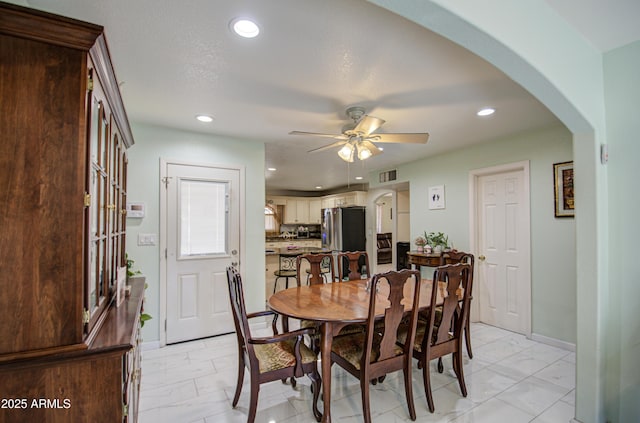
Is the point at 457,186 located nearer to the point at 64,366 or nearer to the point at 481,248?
the point at 481,248

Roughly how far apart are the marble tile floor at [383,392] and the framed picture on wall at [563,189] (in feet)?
4.81

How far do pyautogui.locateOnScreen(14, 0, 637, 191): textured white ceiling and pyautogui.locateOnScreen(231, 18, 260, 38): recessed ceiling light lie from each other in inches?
1.7

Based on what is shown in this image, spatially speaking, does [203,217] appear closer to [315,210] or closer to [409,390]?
[409,390]

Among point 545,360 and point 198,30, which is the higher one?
point 198,30

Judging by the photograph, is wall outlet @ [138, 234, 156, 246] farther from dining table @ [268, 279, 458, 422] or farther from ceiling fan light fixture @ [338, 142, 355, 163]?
ceiling fan light fixture @ [338, 142, 355, 163]

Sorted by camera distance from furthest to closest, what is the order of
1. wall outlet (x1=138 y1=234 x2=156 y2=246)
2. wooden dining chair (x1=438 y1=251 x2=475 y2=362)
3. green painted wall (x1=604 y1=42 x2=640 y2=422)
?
wall outlet (x1=138 y1=234 x2=156 y2=246) < wooden dining chair (x1=438 y1=251 x2=475 y2=362) < green painted wall (x1=604 y1=42 x2=640 y2=422)

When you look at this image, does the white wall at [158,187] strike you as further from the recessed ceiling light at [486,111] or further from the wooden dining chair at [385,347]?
the recessed ceiling light at [486,111]

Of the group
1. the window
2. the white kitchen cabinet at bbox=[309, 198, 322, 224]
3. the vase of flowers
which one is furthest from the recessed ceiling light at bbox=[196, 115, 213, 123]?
the white kitchen cabinet at bbox=[309, 198, 322, 224]

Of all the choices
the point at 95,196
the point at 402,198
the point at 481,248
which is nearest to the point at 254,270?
the point at 95,196

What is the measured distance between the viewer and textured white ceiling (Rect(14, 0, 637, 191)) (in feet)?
4.96

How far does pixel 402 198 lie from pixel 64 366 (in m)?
6.78

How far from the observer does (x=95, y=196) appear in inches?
51.4

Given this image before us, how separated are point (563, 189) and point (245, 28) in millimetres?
3436

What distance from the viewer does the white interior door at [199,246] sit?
11.0 ft
